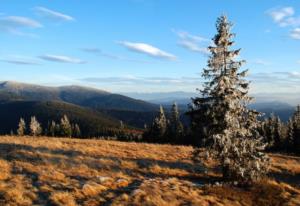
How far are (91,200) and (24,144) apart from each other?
1826cm

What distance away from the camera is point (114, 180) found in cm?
2309

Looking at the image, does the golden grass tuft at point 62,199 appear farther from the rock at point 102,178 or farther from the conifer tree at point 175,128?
the conifer tree at point 175,128

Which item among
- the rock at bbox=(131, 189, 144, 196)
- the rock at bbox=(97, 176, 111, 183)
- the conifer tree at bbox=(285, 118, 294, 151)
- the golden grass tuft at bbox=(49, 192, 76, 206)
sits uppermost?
the golden grass tuft at bbox=(49, 192, 76, 206)

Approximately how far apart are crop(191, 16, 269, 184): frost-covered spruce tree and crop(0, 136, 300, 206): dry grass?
165 cm

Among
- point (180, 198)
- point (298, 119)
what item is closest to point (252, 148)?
point (180, 198)

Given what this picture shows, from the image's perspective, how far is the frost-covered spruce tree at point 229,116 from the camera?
84.7ft

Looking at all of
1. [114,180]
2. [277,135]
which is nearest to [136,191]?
[114,180]

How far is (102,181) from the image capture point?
22203mm

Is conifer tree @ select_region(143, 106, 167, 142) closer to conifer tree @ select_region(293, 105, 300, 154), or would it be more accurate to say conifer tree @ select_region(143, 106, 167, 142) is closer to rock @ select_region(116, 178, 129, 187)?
conifer tree @ select_region(293, 105, 300, 154)

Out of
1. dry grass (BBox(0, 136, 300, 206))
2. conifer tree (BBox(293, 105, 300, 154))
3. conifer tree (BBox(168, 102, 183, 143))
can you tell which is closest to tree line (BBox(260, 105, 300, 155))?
conifer tree (BBox(293, 105, 300, 154))

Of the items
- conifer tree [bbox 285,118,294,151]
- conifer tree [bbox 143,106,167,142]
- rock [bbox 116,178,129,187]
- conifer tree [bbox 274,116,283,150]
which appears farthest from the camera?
conifer tree [bbox 143,106,167,142]

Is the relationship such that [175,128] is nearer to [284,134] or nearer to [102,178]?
[284,134]

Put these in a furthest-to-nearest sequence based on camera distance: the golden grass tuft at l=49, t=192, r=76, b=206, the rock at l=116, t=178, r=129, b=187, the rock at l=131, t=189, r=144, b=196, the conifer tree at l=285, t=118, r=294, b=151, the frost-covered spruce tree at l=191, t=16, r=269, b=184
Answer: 1. the conifer tree at l=285, t=118, r=294, b=151
2. the frost-covered spruce tree at l=191, t=16, r=269, b=184
3. the rock at l=116, t=178, r=129, b=187
4. the rock at l=131, t=189, r=144, b=196
5. the golden grass tuft at l=49, t=192, r=76, b=206

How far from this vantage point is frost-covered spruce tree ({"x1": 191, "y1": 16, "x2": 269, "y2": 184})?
1016 inches
